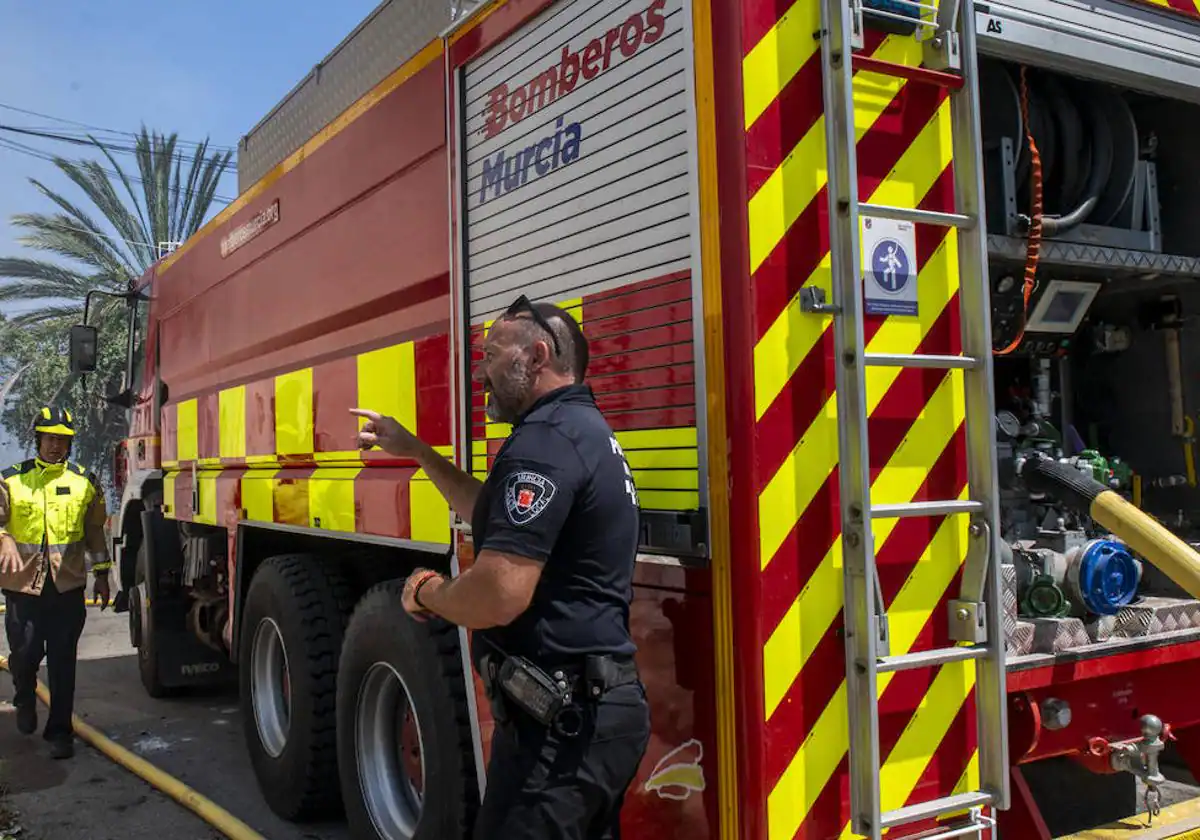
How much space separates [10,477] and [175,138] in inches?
547

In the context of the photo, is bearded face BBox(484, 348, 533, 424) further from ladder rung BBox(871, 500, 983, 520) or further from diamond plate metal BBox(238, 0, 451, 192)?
diamond plate metal BBox(238, 0, 451, 192)

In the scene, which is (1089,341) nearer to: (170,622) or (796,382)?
(796,382)

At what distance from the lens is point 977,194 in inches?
97.9

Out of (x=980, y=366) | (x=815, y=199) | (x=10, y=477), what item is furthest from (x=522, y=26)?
(x=10, y=477)

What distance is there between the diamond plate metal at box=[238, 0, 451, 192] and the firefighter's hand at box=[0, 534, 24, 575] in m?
2.35

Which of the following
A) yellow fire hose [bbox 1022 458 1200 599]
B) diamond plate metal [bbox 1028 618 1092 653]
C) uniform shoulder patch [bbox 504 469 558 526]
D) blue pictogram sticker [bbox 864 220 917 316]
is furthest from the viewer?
diamond plate metal [bbox 1028 618 1092 653]

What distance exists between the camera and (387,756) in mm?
3762

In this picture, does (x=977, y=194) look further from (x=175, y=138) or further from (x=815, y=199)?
(x=175, y=138)

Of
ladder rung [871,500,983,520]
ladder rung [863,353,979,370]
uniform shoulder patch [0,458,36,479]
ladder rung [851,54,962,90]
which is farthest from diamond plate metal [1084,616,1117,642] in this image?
uniform shoulder patch [0,458,36,479]

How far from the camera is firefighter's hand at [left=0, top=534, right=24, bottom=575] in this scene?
576cm

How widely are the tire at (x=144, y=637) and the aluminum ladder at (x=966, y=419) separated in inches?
222

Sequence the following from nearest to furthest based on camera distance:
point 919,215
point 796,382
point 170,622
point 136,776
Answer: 1. point 796,382
2. point 919,215
3. point 136,776
4. point 170,622

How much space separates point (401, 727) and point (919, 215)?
2504mm

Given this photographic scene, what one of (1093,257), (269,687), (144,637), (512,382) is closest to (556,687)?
(512,382)
